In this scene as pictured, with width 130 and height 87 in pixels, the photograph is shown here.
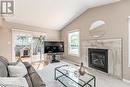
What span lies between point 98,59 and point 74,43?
2.30 metres

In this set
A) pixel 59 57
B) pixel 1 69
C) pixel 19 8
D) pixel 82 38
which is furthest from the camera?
pixel 59 57

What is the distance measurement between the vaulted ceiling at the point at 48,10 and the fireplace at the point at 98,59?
6.27ft

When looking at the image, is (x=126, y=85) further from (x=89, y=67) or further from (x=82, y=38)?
(x=82, y=38)

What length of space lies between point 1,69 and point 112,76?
3.65 m

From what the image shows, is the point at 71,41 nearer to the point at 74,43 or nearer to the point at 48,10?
the point at 74,43

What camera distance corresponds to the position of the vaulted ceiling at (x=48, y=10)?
469 centimetres

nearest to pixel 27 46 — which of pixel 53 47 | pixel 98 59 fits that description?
pixel 53 47

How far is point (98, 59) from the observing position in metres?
4.91

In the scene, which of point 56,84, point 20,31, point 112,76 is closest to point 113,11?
point 112,76

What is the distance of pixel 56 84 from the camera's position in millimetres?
3426

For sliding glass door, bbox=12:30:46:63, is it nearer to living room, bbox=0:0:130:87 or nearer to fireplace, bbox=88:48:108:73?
living room, bbox=0:0:130:87

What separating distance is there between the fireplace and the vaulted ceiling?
1.91 metres

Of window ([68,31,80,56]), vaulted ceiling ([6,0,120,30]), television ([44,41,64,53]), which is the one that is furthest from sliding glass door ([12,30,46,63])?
window ([68,31,80,56])

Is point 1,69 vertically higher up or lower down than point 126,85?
higher up
